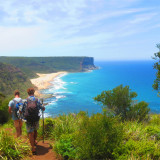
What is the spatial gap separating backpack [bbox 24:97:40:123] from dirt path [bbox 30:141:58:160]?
1.14 m

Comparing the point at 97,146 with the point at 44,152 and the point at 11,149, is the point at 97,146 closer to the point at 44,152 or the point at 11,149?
the point at 44,152

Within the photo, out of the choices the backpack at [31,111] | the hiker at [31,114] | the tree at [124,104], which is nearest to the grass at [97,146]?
the hiker at [31,114]

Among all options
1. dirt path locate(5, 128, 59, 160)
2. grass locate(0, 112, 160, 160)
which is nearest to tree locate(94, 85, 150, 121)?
dirt path locate(5, 128, 59, 160)

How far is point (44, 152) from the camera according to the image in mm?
5793

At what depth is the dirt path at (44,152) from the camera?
211 inches

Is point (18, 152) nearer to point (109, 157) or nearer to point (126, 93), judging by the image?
point (109, 157)

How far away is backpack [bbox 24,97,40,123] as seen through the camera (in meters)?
5.43

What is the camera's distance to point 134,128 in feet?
20.7

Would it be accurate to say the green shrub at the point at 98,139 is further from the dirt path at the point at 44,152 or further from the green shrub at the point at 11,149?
the green shrub at the point at 11,149

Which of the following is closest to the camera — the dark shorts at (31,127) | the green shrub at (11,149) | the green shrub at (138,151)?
the green shrub at (138,151)

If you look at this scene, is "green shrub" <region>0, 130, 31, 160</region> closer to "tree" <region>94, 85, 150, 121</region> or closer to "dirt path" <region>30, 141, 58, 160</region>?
"dirt path" <region>30, 141, 58, 160</region>

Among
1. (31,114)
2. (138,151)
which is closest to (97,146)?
(138,151)

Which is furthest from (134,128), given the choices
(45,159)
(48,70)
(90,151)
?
(48,70)

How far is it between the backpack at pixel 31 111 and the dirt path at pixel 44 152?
44.9 inches
